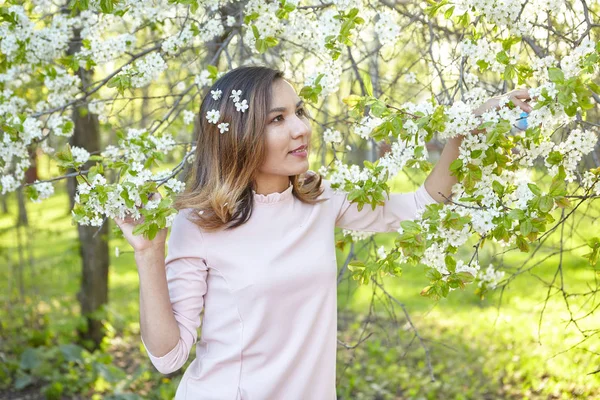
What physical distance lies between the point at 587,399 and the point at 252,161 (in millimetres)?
2706

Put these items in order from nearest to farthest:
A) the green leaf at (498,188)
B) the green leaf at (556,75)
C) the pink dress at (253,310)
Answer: the green leaf at (556,75) < the green leaf at (498,188) < the pink dress at (253,310)

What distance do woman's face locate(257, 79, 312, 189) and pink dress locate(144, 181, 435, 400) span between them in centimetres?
17

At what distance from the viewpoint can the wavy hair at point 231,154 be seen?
1.77 meters

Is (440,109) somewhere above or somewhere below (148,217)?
above

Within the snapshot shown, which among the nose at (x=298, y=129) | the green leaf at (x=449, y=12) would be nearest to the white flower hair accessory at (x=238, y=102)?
the nose at (x=298, y=129)

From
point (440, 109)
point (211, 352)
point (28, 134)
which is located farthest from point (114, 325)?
point (440, 109)

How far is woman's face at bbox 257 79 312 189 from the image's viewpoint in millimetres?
1778

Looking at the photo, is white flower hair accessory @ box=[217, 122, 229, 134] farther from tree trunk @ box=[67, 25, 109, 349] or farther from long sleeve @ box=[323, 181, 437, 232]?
tree trunk @ box=[67, 25, 109, 349]

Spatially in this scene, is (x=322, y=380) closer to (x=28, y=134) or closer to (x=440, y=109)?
(x=440, y=109)

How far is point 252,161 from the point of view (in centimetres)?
179

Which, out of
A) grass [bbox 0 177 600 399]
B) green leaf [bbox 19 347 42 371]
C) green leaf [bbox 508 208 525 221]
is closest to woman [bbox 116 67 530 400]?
green leaf [bbox 508 208 525 221]

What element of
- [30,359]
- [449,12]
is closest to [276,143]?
[449,12]

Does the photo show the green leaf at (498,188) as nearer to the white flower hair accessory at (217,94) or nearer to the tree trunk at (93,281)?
the white flower hair accessory at (217,94)

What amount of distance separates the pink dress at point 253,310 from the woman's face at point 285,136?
17 cm
